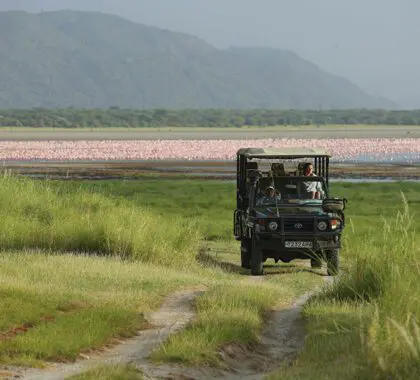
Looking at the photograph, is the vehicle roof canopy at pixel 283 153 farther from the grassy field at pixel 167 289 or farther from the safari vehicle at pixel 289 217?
the grassy field at pixel 167 289

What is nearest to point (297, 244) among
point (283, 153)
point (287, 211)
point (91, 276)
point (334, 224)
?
point (287, 211)

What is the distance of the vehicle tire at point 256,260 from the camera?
81.8 feet

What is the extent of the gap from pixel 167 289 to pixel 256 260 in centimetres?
372

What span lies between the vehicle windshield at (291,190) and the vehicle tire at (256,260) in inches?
37.0

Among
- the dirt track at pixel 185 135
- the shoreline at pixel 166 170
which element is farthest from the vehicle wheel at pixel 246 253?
the dirt track at pixel 185 135

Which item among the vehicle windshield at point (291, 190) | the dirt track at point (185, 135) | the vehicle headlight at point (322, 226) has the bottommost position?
the dirt track at point (185, 135)

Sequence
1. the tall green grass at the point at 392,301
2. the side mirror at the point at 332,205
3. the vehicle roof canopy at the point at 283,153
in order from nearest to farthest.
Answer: the tall green grass at the point at 392,301 < the side mirror at the point at 332,205 < the vehicle roof canopy at the point at 283,153

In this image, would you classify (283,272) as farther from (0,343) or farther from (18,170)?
(18,170)

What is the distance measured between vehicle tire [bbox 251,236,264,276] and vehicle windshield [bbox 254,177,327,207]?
0.94 m

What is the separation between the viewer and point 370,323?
1366cm

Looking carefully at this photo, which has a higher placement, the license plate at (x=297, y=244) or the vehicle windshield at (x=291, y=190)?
the vehicle windshield at (x=291, y=190)

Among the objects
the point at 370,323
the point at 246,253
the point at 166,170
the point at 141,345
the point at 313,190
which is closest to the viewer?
the point at 370,323

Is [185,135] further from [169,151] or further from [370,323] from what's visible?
[370,323]

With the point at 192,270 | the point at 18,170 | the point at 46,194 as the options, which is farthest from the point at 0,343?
the point at 18,170
